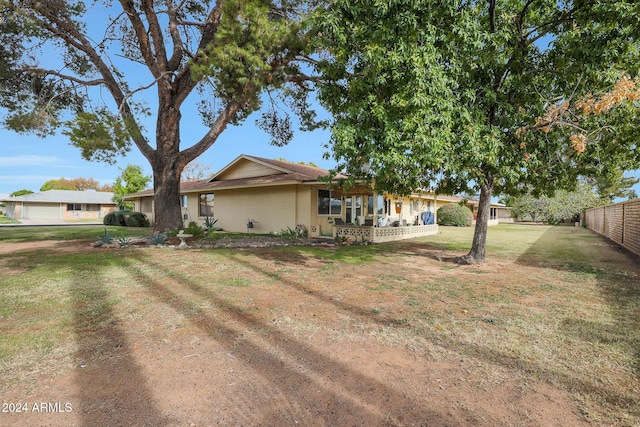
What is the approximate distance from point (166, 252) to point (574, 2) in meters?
12.7

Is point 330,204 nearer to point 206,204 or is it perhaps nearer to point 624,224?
point 206,204

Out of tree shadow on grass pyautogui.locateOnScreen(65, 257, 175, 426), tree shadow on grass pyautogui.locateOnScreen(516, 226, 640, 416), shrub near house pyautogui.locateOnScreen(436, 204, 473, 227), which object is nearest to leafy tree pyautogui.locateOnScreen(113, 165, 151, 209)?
shrub near house pyautogui.locateOnScreen(436, 204, 473, 227)

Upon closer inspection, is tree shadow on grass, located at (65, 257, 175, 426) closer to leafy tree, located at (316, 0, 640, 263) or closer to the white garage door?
leafy tree, located at (316, 0, 640, 263)

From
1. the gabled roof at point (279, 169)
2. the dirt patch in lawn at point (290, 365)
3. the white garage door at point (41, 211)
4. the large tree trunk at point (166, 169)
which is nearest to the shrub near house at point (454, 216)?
the gabled roof at point (279, 169)

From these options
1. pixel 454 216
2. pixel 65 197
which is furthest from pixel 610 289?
pixel 65 197

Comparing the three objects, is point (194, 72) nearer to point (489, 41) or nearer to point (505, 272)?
point (489, 41)

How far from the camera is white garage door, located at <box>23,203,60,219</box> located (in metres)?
39.6

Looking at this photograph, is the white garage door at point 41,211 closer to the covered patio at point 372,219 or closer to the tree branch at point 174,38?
the tree branch at point 174,38

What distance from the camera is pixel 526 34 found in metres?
7.86

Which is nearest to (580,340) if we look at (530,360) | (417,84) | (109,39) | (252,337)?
(530,360)

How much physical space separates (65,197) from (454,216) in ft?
154

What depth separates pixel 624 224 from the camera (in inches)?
503

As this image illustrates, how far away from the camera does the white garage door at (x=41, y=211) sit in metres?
39.6

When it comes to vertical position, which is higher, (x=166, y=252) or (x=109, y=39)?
(x=109, y=39)
